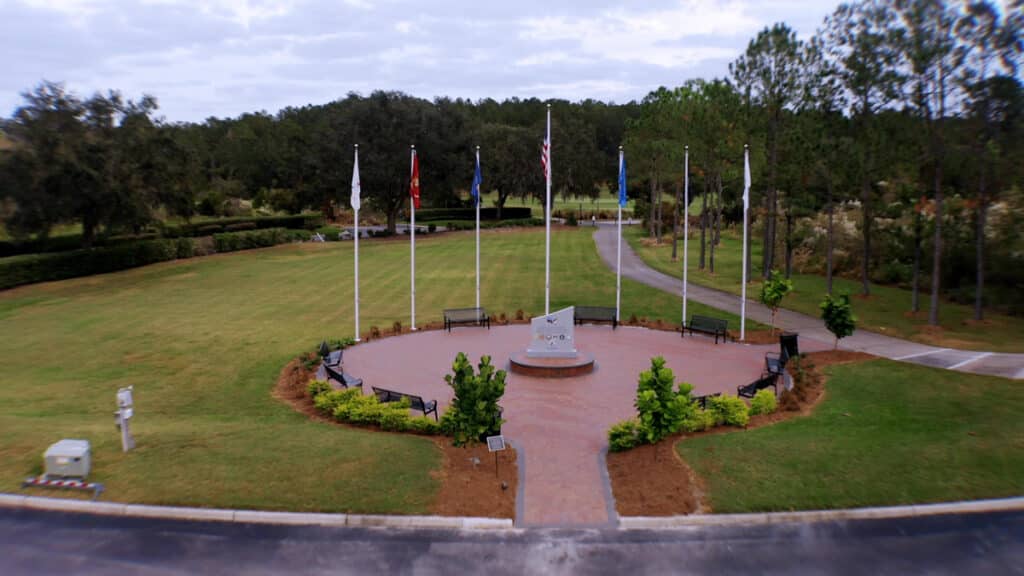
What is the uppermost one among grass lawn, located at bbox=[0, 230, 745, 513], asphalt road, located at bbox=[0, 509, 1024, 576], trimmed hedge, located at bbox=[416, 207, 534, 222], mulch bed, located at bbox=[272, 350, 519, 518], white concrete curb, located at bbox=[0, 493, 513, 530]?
trimmed hedge, located at bbox=[416, 207, 534, 222]

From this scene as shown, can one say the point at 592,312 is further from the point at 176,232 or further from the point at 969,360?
the point at 176,232

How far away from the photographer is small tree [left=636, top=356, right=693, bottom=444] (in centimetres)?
1264

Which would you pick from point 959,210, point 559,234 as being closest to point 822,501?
point 959,210

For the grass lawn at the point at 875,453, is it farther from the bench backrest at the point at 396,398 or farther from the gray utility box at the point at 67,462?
the gray utility box at the point at 67,462

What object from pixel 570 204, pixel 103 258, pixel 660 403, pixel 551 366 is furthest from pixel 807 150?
pixel 570 204

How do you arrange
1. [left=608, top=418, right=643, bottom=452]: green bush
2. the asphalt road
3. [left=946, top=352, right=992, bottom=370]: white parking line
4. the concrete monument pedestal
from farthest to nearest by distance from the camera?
the concrete monument pedestal, [left=946, top=352, right=992, bottom=370]: white parking line, [left=608, top=418, right=643, bottom=452]: green bush, the asphalt road

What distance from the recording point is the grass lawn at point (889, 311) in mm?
23797

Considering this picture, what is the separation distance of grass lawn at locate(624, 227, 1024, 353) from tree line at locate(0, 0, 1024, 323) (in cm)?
96

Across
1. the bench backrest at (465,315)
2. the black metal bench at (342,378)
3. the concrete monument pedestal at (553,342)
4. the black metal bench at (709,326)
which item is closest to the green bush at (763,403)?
the concrete monument pedestal at (553,342)

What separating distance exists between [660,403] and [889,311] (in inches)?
825

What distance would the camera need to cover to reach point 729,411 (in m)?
14.7

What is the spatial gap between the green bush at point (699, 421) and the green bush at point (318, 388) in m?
8.60

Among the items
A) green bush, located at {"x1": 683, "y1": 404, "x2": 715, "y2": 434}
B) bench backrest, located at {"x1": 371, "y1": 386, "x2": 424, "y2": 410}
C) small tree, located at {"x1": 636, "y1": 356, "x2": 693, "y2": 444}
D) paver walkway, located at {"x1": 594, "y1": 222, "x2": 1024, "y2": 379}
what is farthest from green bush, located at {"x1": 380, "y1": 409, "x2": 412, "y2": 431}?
paver walkway, located at {"x1": 594, "y1": 222, "x2": 1024, "y2": 379}

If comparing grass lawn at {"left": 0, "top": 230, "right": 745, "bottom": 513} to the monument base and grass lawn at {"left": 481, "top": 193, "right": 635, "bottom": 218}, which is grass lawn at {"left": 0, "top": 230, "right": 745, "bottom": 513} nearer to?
the monument base
